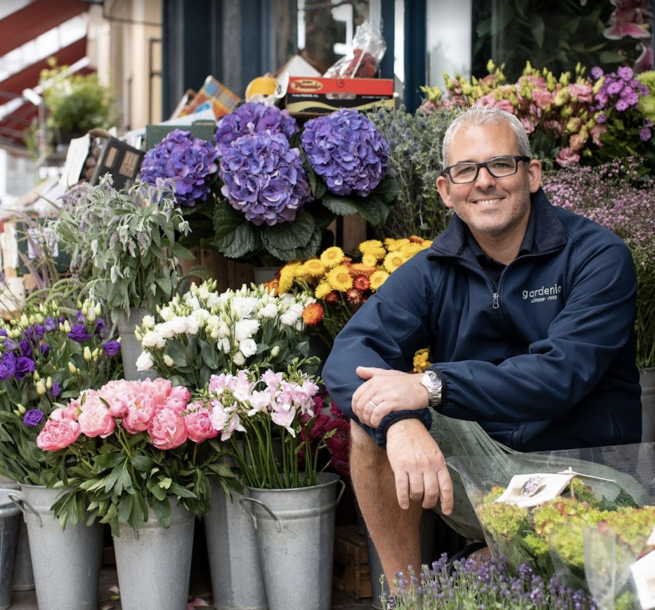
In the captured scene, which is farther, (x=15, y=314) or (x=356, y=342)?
(x=15, y=314)

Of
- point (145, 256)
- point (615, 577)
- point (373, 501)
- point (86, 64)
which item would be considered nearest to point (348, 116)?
point (145, 256)

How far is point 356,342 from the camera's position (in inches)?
96.8

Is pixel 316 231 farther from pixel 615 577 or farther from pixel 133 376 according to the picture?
pixel 615 577

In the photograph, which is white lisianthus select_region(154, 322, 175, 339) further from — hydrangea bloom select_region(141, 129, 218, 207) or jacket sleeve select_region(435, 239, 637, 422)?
jacket sleeve select_region(435, 239, 637, 422)

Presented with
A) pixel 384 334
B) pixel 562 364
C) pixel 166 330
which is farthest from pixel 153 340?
pixel 562 364

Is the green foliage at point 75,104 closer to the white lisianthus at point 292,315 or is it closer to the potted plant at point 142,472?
the white lisianthus at point 292,315

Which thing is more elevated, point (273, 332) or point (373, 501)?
point (273, 332)

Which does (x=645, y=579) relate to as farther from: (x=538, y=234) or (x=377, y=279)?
(x=377, y=279)

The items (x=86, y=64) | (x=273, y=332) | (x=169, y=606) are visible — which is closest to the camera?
(x=169, y=606)

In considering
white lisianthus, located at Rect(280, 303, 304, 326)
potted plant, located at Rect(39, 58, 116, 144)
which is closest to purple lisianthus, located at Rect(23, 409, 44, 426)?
white lisianthus, located at Rect(280, 303, 304, 326)

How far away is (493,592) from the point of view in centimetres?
169

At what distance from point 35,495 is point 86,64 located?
18.7 meters

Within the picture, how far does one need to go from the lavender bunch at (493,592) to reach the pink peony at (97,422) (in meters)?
1.11

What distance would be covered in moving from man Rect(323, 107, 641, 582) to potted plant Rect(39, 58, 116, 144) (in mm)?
10255
